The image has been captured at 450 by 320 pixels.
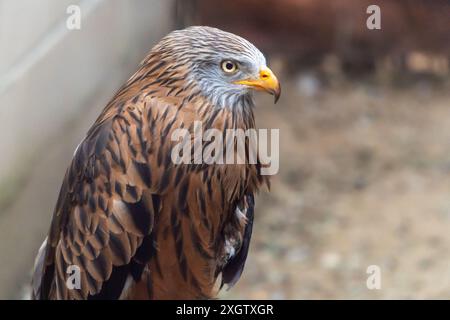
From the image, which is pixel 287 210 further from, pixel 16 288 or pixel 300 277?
pixel 16 288

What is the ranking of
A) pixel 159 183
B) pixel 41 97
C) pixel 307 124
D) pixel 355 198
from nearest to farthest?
pixel 159 183
pixel 41 97
pixel 355 198
pixel 307 124

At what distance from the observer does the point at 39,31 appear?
5.06 meters

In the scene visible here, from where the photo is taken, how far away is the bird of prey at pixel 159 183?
337cm

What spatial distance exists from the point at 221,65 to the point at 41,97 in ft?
6.99

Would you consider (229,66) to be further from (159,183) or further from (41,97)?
(41,97)

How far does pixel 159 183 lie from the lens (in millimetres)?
3463

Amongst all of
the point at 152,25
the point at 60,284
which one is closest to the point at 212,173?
the point at 60,284

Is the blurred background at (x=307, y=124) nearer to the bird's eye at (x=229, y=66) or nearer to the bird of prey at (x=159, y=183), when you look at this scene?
the bird of prey at (x=159, y=183)

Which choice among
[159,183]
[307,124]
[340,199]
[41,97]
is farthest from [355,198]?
[159,183]

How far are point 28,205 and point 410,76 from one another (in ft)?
13.6

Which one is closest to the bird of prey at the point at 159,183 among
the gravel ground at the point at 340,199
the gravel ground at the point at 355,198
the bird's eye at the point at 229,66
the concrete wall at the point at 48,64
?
the bird's eye at the point at 229,66

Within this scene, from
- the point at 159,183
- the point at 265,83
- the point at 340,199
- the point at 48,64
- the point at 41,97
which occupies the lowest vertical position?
the point at 340,199

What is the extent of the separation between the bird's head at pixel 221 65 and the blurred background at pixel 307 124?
1714 mm

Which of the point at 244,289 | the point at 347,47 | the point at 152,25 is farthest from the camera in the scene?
the point at 347,47
